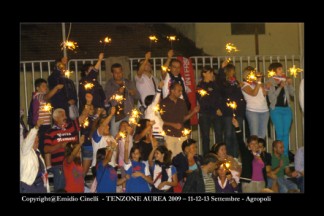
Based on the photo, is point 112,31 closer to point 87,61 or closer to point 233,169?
point 87,61

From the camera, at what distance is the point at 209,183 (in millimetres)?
15164

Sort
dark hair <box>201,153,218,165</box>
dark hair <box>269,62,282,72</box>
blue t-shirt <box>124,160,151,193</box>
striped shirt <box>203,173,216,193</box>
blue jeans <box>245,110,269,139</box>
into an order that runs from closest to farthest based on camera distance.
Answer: striped shirt <box>203,173,216,193</box>
blue t-shirt <box>124,160,151,193</box>
dark hair <box>201,153,218,165</box>
blue jeans <box>245,110,269,139</box>
dark hair <box>269,62,282,72</box>

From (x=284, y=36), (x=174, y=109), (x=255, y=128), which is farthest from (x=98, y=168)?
(x=284, y=36)

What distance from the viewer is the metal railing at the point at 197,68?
1681 cm

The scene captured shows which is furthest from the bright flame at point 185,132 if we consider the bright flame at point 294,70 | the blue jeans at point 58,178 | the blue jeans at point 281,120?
the bright flame at point 294,70

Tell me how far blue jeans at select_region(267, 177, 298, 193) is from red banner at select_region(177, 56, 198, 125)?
167cm

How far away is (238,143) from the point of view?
15805 millimetres

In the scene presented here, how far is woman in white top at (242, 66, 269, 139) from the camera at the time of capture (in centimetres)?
1638

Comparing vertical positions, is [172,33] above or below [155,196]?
above

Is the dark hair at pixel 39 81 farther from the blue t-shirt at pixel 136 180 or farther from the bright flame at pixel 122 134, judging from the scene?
the blue t-shirt at pixel 136 180

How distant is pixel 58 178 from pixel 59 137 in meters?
0.68

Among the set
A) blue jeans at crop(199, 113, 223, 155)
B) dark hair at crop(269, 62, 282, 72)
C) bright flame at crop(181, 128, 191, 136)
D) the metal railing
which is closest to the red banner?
the metal railing

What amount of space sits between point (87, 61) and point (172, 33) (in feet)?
18.0

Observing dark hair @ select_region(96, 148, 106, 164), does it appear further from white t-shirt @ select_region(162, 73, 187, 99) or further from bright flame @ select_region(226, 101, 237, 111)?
bright flame @ select_region(226, 101, 237, 111)
